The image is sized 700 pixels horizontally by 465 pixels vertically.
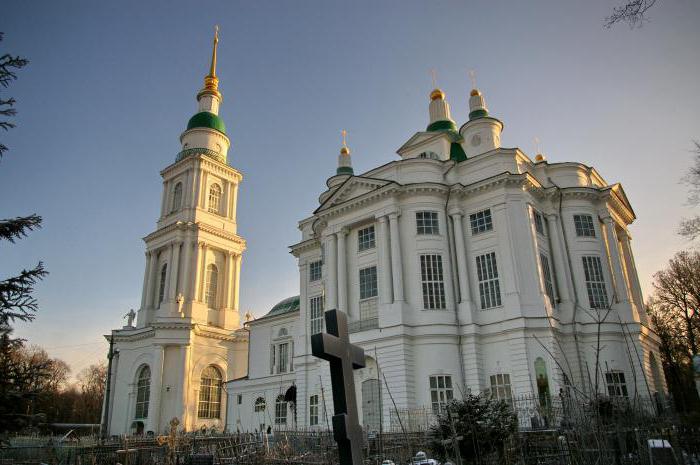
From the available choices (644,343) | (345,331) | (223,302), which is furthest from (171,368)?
(345,331)

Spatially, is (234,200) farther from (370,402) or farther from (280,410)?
(370,402)

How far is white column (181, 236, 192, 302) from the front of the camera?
47500 millimetres

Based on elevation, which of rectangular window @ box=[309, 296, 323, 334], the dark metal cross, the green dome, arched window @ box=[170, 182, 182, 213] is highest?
the green dome

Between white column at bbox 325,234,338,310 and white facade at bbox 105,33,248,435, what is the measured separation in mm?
18154

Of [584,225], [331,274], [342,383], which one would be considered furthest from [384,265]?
[342,383]

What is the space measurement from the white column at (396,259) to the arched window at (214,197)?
27.6 metres

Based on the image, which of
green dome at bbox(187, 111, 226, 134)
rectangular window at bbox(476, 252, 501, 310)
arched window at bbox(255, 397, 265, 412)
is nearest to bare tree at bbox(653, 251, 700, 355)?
rectangular window at bbox(476, 252, 501, 310)

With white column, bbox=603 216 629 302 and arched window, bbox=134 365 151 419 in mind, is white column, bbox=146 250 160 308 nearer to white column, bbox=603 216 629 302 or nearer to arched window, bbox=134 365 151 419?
arched window, bbox=134 365 151 419

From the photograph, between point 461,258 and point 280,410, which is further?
point 280,410

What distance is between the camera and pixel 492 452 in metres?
14.5

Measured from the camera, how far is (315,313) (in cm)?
3538

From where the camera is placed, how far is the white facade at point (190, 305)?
145ft

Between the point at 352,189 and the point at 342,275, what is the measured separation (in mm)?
5330

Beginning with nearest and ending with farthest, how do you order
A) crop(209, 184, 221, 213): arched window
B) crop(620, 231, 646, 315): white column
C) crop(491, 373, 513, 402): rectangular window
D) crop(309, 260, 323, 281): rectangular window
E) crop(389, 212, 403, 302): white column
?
1. crop(491, 373, 513, 402): rectangular window
2. crop(389, 212, 403, 302): white column
3. crop(620, 231, 646, 315): white column
4. crop(309, 260, 323, 281): rectangular window
5. crop(209, 184, 221, 213): arched window
